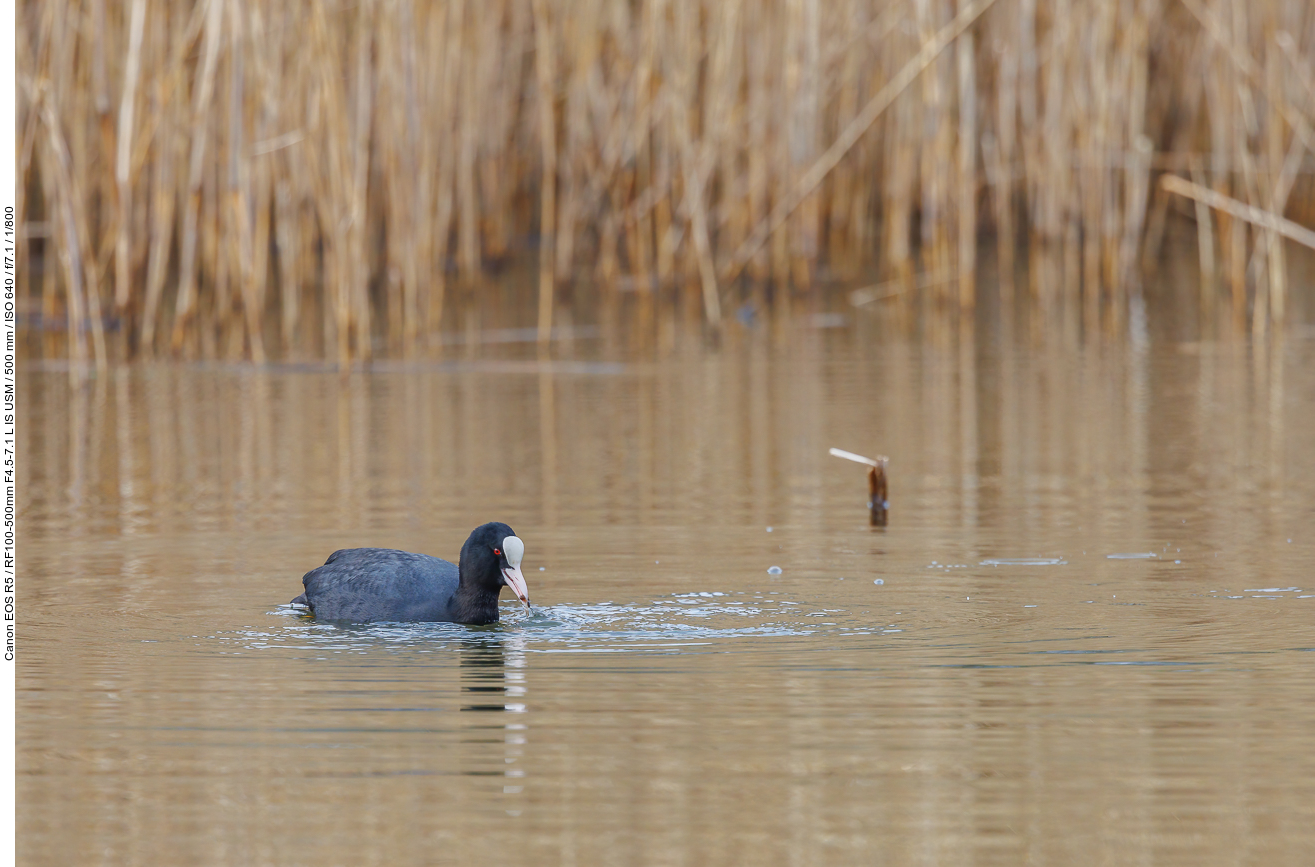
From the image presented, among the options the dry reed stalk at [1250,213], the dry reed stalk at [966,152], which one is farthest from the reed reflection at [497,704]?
the dry reed stalk at [966,152]

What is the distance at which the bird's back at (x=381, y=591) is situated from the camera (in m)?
5.12

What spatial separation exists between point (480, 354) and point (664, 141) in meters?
2.57

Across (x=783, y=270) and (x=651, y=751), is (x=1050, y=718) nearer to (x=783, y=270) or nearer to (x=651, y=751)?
(x=651, y=751)

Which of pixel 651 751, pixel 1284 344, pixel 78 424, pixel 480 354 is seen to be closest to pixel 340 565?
pixel 651 751

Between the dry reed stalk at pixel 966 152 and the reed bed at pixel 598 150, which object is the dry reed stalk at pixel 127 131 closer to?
the reed bed at pixel 598 150

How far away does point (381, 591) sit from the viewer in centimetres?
515

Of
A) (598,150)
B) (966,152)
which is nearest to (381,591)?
(966,152)

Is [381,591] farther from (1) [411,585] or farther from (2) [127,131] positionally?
(2) [127,131]

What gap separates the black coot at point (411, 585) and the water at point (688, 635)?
0.35 ft

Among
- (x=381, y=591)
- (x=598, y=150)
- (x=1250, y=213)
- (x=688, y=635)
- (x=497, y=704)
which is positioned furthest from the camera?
(x=598, y=150)

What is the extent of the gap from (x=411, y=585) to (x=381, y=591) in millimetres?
71

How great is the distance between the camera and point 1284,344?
1033cm

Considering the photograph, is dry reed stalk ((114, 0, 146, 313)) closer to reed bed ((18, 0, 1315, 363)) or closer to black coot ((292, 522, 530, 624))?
reed bed ((18, 0, 1315, 363))

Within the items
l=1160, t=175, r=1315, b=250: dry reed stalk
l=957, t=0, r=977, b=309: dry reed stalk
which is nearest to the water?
l=1160, t=175, r=1315, b=250: dry reed stalk
